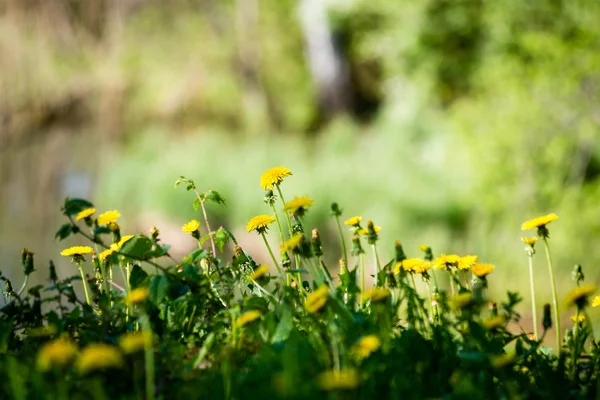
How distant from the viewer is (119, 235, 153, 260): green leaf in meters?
1.40

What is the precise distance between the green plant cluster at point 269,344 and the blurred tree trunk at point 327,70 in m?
8.81

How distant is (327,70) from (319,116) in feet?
4.72

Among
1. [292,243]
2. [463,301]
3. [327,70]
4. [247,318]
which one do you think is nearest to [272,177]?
[292,243]

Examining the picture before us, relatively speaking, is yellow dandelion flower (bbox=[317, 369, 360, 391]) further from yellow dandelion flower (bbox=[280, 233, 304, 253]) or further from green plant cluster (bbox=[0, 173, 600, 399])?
yellow dandelion flower (bbox=[280, 233, 304, 253])

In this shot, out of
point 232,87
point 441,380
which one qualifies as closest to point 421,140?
point 232,87

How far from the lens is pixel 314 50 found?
10.7 meters

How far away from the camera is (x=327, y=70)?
34.8 ft

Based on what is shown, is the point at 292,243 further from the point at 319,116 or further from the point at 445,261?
the point at 319,116

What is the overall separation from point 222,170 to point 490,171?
3395 mm

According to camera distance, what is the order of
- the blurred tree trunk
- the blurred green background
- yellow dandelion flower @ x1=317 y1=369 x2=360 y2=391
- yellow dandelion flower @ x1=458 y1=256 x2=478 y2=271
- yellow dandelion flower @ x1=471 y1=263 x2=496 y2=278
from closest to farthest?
yellow dandelion flower @ x1=317 y1=369 x2=360 y2=391 → yellow dandelion flower @ x1=471 y1=263 x2=496 y2=278 → yellow dandelion flower @ x1=458 y1=256 x2=478 y2=271 → the blurred green background → the blurred tree trunk

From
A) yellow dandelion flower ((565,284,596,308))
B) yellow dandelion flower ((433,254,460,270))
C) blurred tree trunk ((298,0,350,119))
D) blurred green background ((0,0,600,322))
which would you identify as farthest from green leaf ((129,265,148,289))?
blurred tree trunk ((298,0,350,119))

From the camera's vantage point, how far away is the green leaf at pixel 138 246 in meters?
1.40

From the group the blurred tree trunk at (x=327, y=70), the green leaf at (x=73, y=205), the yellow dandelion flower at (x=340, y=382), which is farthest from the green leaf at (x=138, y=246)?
the blurred tree trunk at (x=327, y=70)

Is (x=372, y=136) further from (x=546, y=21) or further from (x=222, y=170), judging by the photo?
(x=546, y=21)
